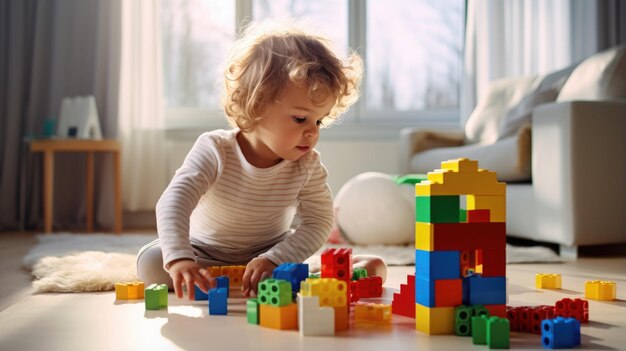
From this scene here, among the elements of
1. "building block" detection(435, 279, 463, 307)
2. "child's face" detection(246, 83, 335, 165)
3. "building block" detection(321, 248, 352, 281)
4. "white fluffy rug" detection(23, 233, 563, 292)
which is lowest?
"white fluffy rug" detection(23, 233, 563, 292)

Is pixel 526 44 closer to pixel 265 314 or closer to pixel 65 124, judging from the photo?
pixel 65 124

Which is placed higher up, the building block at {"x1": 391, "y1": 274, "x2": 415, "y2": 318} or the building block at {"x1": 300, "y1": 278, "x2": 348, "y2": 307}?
the building block at {"x1": 300, "y1": 278, "x2": 348, "y2": 307}

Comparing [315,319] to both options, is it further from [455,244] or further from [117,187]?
[117,187]

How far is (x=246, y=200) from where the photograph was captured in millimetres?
1675

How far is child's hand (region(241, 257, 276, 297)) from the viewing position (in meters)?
1.50

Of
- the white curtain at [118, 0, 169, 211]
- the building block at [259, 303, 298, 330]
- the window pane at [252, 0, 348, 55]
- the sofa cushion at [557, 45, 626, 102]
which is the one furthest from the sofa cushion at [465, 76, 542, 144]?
the building block at [259, 303, 298, 330]

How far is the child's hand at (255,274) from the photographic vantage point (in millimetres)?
1499

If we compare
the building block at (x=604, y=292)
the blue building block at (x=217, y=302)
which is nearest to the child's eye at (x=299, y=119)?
the blue building block at (x=217, y=302)

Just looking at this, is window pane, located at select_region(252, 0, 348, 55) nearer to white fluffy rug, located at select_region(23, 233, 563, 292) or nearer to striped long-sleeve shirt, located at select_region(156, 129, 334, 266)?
white fluffy rug, located at select_region(23, 233, 563, 292)

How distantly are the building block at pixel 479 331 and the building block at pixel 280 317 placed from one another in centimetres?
30

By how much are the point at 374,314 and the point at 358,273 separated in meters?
0.41

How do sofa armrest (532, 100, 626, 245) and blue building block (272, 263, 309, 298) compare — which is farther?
sofa armrest (532, 100, 626, 245)

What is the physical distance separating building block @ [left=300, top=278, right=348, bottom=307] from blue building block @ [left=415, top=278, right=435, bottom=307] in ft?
0.40

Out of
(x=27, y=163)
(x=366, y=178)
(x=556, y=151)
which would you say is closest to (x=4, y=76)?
(x=27, y=163)
